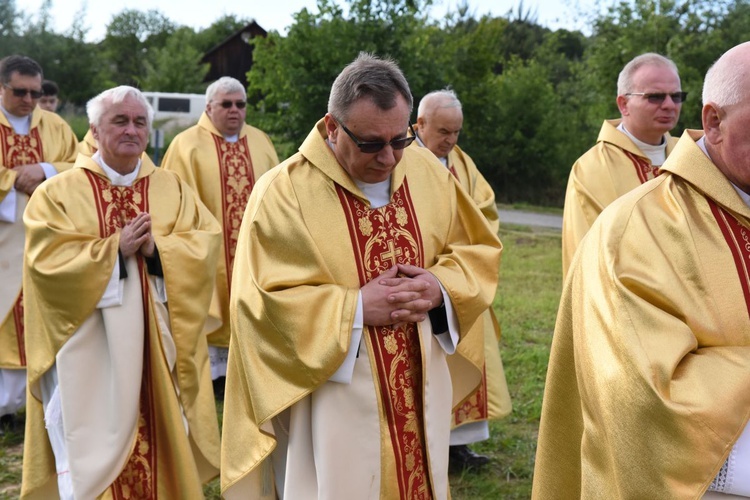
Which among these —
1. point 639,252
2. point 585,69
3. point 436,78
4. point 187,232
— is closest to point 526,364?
point 187,232

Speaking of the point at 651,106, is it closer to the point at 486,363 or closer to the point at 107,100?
the point at 486,363

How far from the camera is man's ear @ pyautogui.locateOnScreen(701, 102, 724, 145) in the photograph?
7.79 feet

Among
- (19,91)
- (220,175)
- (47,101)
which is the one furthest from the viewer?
(47,101)

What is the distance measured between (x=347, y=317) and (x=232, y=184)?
13.3ft

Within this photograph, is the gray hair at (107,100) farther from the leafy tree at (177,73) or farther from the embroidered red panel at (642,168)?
the leafy tree at (177,73)

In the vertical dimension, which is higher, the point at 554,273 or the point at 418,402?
the point at 418,402

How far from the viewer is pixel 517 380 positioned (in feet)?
24.7

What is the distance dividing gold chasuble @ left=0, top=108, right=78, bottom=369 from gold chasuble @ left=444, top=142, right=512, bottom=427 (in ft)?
9.44

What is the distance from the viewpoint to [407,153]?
3.88m

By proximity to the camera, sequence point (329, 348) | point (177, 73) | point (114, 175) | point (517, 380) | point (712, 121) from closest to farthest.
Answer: point (712, 121) < point (329, 348) < point (114, 175) < point (517, 380) < point (177, 73)

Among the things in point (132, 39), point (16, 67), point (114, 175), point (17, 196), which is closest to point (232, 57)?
point (132, 39)

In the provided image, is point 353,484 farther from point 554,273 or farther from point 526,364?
point 554,273

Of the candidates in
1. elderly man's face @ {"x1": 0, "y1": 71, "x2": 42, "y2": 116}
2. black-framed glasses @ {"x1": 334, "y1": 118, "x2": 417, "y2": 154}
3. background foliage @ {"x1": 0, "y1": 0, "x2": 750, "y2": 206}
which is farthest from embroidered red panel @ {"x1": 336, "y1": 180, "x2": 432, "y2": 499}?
background foliage @ {"x1": 0, "y1": 0, "x2": 750, "y2": 206}

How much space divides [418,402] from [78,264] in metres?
1.81
